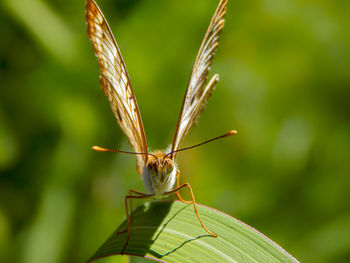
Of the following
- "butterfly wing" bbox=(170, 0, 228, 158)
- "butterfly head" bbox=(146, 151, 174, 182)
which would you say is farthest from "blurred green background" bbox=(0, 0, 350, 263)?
"butterfly head" bbox=(146, 151, 174, 182)

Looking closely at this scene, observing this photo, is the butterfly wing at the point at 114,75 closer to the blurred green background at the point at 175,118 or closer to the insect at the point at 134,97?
the insect at the point at 134,97

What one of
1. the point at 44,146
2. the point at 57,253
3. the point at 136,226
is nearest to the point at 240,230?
the point at 136,226

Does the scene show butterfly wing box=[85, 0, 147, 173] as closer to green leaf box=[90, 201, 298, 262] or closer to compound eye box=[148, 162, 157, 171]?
compound eye box=[148, 162, 157, 171]

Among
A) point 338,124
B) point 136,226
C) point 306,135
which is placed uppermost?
point 338,124

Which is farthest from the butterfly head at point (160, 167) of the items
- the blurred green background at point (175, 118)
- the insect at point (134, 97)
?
the blurred green background at point (175, 118)

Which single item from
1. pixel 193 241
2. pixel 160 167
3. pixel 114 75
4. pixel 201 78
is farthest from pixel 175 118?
pixel 193 241

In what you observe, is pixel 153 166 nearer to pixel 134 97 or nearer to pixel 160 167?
pixel 160 167

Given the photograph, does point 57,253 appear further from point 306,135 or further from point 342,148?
point 342,148
